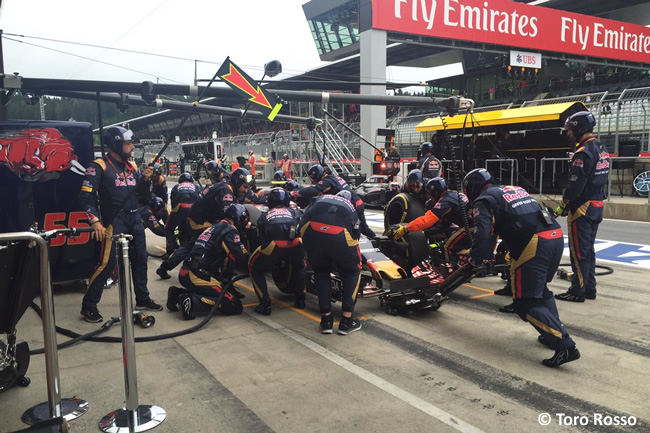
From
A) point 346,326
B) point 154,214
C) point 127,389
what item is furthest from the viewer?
point 154,214

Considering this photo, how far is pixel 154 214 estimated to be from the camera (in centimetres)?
1066

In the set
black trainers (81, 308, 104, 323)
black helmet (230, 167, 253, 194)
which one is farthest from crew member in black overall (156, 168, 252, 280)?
black trainers (81, 308, 104, 323)

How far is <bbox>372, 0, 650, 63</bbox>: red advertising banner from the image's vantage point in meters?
21.2

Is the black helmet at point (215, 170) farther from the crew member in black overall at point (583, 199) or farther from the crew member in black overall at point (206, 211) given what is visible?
the crew member in black overall at point (583, 199)

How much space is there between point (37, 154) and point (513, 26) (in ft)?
75.9

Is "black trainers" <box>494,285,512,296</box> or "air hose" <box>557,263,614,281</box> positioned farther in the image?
"air hose" <box>557,263,614,281</box>

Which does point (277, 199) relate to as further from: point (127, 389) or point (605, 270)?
point (605, 270)

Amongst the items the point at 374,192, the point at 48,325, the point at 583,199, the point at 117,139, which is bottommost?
the point at 374,192

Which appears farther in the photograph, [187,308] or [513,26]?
[513,26]

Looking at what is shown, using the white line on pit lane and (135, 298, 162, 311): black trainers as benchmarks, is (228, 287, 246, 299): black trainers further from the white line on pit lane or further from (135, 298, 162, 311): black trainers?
the white line on pit lane

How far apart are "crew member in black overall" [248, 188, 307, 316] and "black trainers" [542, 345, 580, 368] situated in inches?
117

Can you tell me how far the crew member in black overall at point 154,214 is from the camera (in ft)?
32.2

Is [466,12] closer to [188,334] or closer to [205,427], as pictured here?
[188,334]

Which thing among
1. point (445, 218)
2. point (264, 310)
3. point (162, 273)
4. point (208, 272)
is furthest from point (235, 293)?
point (445, 218)
